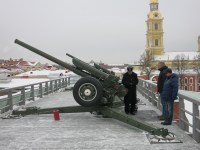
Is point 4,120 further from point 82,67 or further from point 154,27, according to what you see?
point 154,27

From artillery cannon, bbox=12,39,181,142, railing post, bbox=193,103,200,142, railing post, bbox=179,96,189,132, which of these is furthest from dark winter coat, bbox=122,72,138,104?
railing post, bbox=193,103,200,142

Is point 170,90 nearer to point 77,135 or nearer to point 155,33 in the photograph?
point 77,135

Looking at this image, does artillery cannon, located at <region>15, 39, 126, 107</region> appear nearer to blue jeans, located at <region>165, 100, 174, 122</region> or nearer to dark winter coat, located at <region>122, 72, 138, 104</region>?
dark winter coat, located at <region>122, 72, 138, 104</region>

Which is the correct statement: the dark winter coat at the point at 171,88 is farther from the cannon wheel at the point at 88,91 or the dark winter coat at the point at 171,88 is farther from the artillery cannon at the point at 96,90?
the cannon wheel at the point at 88,91

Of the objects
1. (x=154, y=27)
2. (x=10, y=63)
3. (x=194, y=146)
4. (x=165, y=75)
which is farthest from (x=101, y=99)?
(x=10, y=63)

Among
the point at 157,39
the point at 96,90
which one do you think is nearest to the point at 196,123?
the point at 96,90

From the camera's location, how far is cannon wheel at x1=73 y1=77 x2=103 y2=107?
30.2 ft

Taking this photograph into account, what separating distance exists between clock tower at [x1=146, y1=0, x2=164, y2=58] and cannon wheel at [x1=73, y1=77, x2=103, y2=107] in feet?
382

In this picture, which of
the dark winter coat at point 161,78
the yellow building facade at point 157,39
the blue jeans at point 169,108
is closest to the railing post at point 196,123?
the blue jeans at point 169,108

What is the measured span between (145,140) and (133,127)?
1.45 metres

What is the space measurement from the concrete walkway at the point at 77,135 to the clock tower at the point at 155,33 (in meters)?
116

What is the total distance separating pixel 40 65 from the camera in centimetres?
14600

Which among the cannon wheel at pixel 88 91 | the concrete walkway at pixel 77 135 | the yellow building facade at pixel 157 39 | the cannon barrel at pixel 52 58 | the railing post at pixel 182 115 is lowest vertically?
the concrete walkway at pixel 77 135

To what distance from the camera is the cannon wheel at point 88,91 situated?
920 centimetres
